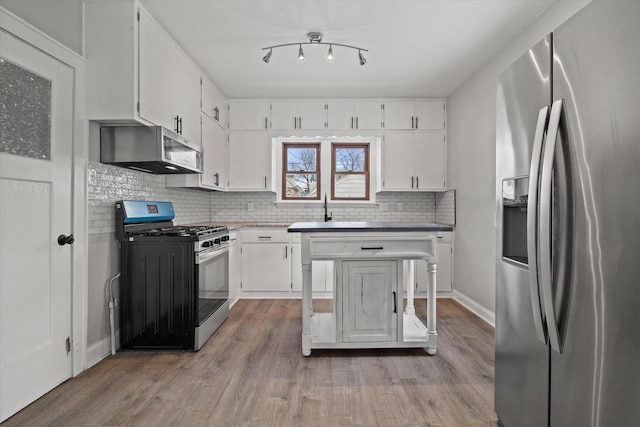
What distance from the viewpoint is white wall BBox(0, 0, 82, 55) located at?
205 cm

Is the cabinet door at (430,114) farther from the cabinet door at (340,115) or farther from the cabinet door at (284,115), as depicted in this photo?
the cabinet door at (284,115)

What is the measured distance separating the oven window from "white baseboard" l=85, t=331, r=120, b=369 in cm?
68

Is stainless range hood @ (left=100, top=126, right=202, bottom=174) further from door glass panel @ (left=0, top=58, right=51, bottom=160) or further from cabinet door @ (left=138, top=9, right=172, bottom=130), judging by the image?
door glass panel @ (left=0, top=58, right=51, bottom=160)

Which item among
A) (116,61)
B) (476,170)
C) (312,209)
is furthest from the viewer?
(312,209)

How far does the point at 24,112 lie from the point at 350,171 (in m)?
3.78

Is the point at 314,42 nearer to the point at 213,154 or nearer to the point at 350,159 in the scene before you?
the point at 213,154

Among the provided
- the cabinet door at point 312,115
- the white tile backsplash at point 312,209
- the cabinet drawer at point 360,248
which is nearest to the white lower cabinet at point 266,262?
the white tile backsplash at point 312,209

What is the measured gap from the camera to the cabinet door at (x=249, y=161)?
4.82 metres

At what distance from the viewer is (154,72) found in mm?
2812

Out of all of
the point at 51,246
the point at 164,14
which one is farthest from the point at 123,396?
the point at 164,14

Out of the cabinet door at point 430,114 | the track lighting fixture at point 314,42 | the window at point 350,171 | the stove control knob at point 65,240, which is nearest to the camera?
the stove control knob at point 65,240

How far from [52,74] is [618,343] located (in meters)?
3.05

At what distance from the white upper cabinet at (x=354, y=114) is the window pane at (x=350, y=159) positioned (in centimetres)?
47

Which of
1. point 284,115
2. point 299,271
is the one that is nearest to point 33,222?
point 299,271
